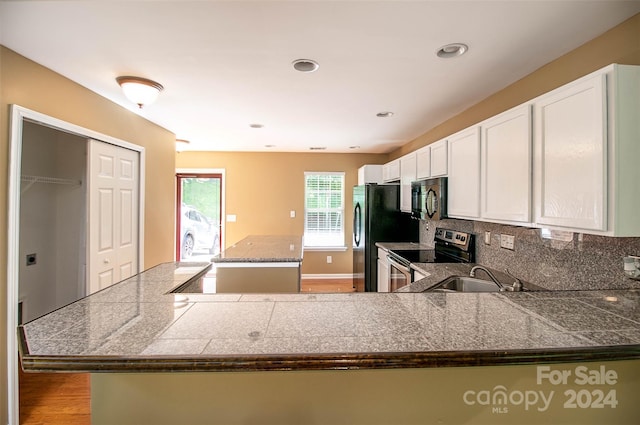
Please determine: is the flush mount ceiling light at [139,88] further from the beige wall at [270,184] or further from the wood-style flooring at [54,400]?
the beige wall at [270,184]

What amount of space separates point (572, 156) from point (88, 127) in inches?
133

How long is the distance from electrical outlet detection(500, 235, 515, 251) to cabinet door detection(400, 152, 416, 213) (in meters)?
1.20

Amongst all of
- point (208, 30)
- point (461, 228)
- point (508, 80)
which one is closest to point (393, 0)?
point (208, 30)

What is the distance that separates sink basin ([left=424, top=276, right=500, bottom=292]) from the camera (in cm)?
216

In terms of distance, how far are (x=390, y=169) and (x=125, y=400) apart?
381cm

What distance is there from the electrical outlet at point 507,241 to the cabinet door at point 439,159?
2.30 ft

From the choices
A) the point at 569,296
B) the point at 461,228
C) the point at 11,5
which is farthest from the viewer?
the point at 461,228

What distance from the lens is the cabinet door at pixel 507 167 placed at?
1.69 m

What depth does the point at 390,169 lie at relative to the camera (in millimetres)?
4195

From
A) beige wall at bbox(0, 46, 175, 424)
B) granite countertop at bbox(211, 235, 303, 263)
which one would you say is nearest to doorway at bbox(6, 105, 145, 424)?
beige wall at bbox(0, 46, 175, 424)

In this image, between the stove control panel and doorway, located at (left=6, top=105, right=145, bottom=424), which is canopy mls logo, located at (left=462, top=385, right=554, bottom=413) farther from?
doorway, located at (left=6, top=105, right=145, bottom=424)

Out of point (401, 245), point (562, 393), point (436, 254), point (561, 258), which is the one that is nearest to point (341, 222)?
point (401, 245)

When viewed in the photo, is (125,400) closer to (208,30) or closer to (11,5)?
(208,30)

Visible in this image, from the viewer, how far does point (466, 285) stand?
2.27 metres
